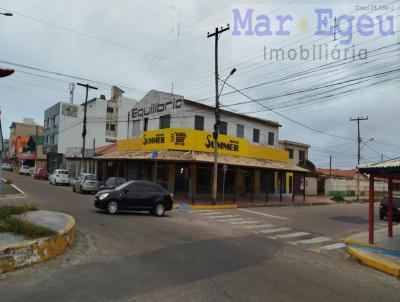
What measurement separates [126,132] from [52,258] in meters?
32.7

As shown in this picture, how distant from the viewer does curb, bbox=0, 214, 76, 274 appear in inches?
308

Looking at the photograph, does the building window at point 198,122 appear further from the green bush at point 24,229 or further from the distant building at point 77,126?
the distant building at point 77,126

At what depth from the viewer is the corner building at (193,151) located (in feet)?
97.8

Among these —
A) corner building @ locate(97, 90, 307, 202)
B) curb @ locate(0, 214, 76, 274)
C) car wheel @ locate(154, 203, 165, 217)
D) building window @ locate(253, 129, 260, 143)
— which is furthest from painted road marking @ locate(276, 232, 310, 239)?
building window @ locate(253, 129, 260, 143)

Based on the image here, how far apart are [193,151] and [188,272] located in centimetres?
2194

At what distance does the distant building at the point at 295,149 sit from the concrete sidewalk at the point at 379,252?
34379 mm

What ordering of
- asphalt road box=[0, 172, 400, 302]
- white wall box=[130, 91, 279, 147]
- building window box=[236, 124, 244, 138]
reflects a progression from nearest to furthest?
asphalt road box=[0, 172, 400, 302] → white wall box=[130, 91, 279, 147] → building window box=[236, 124, 244, 138]

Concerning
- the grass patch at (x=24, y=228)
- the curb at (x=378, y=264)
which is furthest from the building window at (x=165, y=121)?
the grass patch at (x=24, y=228)

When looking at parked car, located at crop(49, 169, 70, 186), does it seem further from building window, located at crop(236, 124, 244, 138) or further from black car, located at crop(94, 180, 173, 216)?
black car, located at crop(94, 180, 173, 216)

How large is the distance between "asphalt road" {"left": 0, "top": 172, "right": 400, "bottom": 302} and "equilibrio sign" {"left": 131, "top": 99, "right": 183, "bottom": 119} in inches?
779

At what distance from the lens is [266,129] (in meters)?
40.9

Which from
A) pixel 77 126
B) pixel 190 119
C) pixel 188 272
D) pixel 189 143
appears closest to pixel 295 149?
pixel 190 119

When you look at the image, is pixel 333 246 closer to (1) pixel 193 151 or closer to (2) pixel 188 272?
(2) pixel 188 272

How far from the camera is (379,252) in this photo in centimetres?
1249
